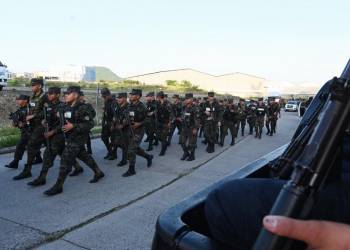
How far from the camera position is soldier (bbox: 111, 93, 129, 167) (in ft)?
28.2

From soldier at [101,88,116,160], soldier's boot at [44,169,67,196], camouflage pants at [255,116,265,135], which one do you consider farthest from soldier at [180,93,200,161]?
camouflage pants at [255,116,265,135]

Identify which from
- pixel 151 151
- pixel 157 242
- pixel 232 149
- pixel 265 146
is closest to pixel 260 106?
pixel 265 146

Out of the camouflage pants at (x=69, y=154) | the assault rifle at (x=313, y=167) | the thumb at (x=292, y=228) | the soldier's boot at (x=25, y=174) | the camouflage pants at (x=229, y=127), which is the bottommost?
the soldier's boot at (x=25, y=174)

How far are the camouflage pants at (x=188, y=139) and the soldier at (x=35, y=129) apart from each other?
377 cm

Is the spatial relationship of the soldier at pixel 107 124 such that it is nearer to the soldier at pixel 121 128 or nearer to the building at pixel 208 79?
the soldier at pixel 121 128

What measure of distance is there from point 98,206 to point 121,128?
3634 mm

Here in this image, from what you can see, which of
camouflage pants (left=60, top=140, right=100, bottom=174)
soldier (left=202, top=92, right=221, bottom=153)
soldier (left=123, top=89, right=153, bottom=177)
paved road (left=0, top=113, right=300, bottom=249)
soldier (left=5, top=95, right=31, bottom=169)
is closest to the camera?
paved road (left=0, top=113, right=300, bottom=249)

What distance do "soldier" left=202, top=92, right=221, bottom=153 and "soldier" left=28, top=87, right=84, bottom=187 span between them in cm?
459

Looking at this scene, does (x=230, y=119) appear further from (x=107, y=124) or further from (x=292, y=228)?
(x=292, y=228)

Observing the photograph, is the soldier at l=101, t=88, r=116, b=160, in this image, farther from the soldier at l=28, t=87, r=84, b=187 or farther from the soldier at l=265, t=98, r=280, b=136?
the soldier at l=265, t=98, r=280, b=136

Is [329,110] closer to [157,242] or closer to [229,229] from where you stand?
[229,229]

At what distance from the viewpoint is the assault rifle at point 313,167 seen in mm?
721

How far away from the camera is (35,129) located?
6863 mm

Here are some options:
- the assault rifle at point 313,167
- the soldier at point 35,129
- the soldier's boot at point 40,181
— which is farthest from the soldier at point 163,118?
the assault rifle at point 313,167
